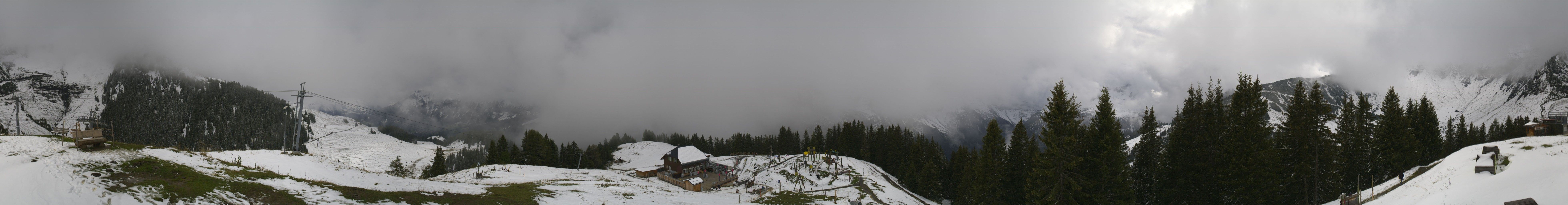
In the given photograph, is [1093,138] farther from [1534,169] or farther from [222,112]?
[222,112]

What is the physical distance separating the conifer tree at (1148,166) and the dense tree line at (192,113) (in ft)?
599

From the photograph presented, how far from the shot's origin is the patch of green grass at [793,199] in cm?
4303

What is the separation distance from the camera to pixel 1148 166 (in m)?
37.1

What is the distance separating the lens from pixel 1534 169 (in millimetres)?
22359

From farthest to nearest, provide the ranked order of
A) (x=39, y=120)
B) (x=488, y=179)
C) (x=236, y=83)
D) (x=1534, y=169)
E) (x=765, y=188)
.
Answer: (x=236, y=83)
(x=39, y=120)
(x=765, y=188)
(x=488, y=179)
(x=1534, y=169)

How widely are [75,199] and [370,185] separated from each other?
8628 mm

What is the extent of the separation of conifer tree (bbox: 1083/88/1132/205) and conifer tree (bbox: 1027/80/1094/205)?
0.46 m

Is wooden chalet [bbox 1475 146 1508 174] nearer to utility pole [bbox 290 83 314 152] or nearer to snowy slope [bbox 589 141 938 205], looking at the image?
snowy slope [bbox 589 141 938 205]

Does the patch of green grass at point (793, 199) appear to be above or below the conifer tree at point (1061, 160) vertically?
below

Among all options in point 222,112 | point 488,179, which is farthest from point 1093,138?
point 222,112

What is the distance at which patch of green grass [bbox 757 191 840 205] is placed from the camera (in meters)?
43.0

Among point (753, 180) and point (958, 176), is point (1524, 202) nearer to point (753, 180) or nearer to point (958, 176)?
point (958, 176)

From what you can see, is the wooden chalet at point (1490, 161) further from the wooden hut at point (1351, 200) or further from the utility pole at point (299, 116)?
the utility pole at point (299, 116)

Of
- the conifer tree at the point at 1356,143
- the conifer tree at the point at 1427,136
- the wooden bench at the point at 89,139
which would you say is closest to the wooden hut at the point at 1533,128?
the conifer tree at the point at 1427,136
